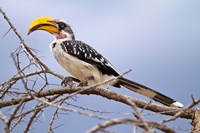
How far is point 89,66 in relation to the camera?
4105 mm

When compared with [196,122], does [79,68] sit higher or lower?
higher

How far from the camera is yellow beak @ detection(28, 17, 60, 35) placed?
4539mm

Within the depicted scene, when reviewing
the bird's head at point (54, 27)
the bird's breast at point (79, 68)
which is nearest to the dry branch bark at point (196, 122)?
the bird's breast at point (79, 68)

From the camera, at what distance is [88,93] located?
12.3 feet

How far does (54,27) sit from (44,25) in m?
0.13

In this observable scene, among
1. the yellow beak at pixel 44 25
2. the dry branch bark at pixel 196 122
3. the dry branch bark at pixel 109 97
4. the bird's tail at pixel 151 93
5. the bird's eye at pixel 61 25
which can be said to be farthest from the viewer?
the bird's eye at pixel 61 25

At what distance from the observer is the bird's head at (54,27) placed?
4.57 metres

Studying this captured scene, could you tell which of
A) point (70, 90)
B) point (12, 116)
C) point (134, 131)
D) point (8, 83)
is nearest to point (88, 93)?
point (70, 90)

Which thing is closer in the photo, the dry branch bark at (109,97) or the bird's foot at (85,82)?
the dry branch bark at (109,97)

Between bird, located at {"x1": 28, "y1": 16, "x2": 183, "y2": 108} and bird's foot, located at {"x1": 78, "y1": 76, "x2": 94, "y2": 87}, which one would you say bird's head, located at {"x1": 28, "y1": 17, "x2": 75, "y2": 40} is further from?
bird's foot, located at {"x1": 78, "y1": 76, "x2": 94, "y2": 87}

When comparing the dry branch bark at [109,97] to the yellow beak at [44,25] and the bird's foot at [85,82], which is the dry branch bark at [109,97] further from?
the yellow beak at [44,25]

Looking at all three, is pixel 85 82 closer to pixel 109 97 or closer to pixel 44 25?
pixel 109 97

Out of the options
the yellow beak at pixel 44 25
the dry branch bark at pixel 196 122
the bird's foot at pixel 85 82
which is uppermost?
the yellow beak at pixel 44 25

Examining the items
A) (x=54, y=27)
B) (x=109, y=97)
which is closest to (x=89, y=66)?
(x=109, y=97)
